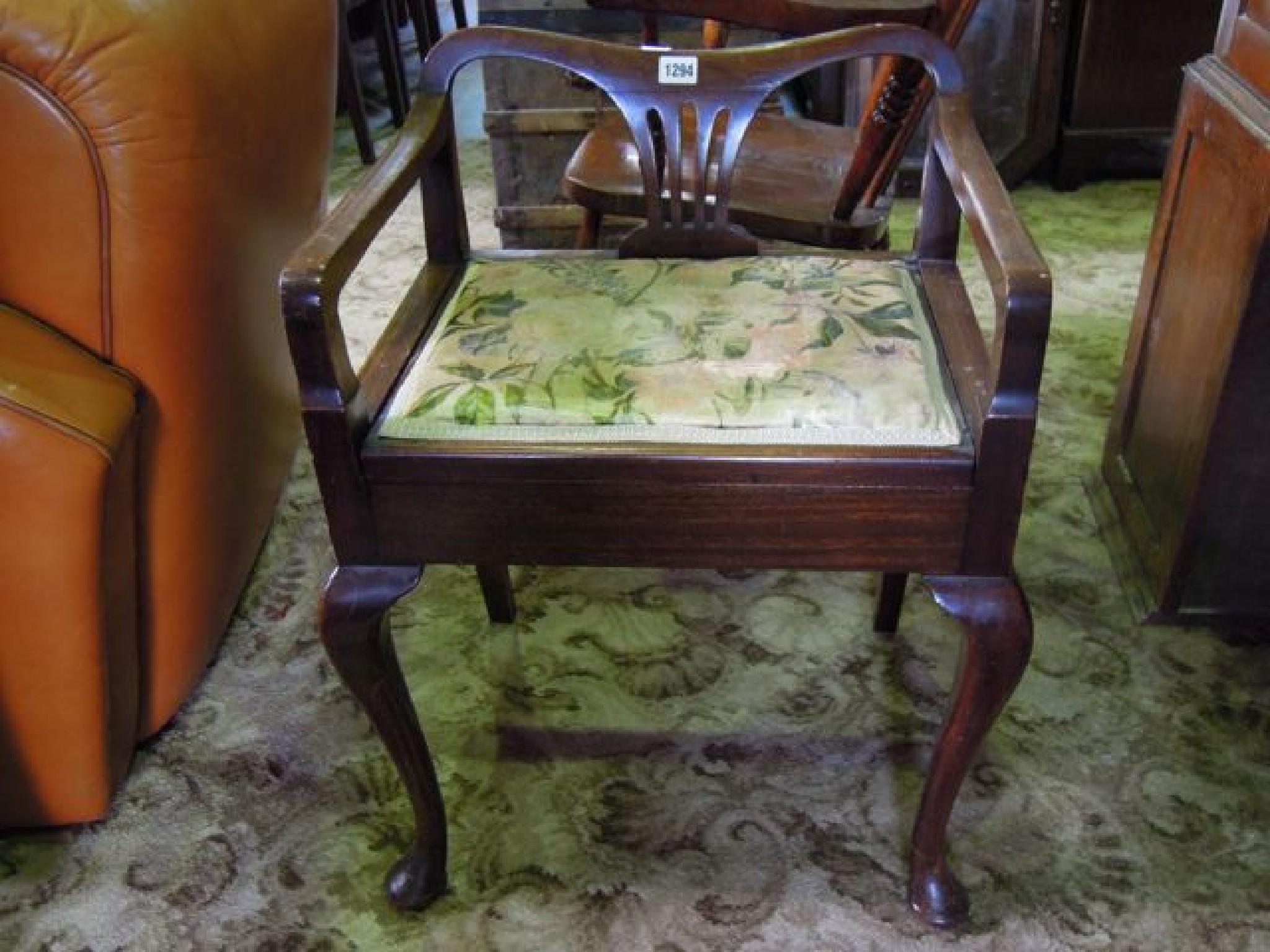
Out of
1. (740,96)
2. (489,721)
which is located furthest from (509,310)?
(489,721)

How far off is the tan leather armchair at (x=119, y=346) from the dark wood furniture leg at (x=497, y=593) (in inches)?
11.6

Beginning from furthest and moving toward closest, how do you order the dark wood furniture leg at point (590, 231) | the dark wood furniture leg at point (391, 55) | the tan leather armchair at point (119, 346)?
the dark wood furniture leg at point (391, 55) → the dark wood furniture leg at point (590, 231) → the tan leather armchair at point (119, 346)

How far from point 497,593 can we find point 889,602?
461 millimetres

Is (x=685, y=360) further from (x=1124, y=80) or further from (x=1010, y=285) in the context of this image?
(x=1124, y=80)

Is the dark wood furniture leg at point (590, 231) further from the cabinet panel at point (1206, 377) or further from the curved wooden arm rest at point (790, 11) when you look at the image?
the cabinet panel at point (1206, 377)

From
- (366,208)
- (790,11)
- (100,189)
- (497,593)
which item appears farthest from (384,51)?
(366,208)

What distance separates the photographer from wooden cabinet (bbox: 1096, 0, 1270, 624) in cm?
117

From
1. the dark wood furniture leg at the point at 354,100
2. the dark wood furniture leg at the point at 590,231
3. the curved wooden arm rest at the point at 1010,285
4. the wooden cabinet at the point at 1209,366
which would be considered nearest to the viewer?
the curved wooden arm rest at the point at 1010,285

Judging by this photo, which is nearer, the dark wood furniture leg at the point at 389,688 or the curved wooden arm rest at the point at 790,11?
the dark wood furniture leg at the point at 389,688

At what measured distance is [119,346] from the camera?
1081 millimetres

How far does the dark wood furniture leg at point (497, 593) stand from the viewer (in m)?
1.39

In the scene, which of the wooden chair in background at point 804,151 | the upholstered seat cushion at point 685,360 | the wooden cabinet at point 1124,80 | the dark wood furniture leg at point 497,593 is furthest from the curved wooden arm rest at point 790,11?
the wooden cabinet at point 1124,80

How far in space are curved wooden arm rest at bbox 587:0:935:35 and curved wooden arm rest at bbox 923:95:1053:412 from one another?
1.44 feet

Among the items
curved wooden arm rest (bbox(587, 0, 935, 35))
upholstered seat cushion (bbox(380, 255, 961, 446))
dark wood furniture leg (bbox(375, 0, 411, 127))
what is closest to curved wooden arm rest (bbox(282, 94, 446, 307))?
upholstered seat cushion (bbox(380, 255, 961, 446))
